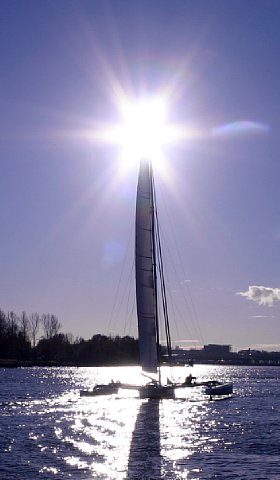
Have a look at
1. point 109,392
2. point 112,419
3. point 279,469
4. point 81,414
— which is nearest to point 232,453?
point 279,469

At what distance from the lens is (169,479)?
34.7 metres

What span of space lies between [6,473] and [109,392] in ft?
184

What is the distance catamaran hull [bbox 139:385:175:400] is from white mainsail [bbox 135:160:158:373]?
451 centimetres

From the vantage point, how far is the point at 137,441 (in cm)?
4734

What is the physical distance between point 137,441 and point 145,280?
31.6 meters

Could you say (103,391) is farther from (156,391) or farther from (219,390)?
(156,391)

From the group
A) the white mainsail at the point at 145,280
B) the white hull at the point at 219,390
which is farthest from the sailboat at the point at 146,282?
the white hull at the point at 219,390

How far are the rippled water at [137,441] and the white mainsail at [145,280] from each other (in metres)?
5.77

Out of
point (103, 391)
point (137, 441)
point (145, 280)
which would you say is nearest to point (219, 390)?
point (103, 391)

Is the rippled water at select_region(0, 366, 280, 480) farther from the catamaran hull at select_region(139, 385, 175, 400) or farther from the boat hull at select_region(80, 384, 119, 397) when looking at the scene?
the boat hull at select_region(80, 384, 119, 397)

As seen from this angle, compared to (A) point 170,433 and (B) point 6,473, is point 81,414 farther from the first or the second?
(B) point 6,473

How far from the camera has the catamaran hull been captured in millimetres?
72188

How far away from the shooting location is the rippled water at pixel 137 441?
36812mm

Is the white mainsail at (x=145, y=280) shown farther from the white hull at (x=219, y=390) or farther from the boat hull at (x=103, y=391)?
the white hull at (x=219, y=390)
